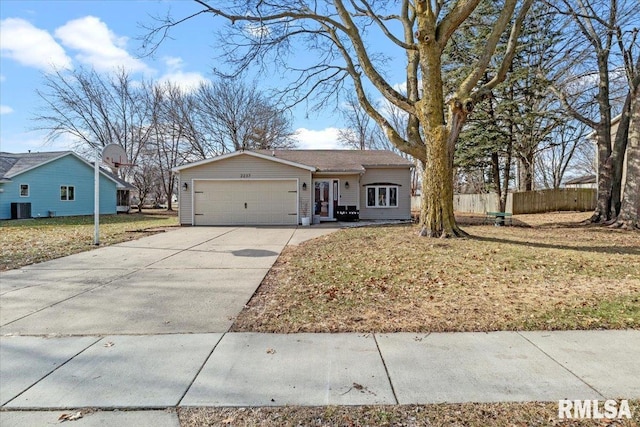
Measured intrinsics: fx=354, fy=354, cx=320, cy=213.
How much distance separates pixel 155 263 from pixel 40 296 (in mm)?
2359

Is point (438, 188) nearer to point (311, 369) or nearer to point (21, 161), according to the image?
point (311, 369)

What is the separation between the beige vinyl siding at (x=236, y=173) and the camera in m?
16.7

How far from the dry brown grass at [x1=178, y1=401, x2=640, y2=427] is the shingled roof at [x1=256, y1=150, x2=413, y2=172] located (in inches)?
608

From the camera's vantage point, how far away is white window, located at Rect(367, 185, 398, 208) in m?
19.5

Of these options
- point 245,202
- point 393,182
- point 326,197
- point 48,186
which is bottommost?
point 245,202

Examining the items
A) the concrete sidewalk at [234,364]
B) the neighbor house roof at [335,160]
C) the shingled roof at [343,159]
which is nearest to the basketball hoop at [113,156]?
the neighbor house roof at [335,160]

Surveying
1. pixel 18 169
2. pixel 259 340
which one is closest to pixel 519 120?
pixel 259 340

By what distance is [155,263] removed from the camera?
297 inches

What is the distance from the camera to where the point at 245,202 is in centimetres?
1697

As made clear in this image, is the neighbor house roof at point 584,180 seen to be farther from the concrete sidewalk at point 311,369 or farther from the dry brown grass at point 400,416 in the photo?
the dry brown grass at point 400,416

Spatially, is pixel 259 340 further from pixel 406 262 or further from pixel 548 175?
pixel 548 175

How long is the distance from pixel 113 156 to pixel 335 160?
11.5 metres

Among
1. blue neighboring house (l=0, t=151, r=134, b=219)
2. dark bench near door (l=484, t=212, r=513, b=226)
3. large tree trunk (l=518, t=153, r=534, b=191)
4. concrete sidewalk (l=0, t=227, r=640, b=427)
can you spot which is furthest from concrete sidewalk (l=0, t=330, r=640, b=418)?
blue neighboring house (l=0, t=151, r=134, b=219)

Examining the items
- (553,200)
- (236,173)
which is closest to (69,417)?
(236,173)
